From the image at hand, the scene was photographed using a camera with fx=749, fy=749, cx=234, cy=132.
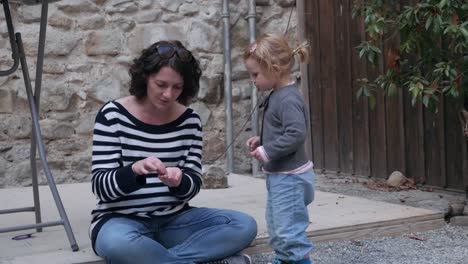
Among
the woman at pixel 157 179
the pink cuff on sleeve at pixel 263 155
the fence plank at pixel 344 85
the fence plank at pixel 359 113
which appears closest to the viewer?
the woman at pixel 157 179

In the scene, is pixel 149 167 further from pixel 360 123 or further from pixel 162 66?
pixel 360 123

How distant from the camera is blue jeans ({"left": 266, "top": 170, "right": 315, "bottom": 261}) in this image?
3.05m

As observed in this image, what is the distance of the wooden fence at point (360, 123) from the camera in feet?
16.2

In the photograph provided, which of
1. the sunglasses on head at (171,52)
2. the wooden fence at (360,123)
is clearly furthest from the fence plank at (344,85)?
the sunglasses on head at (171,52)

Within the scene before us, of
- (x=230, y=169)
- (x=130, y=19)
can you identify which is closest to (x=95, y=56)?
(x=130, y=19)

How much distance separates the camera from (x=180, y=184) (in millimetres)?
2814

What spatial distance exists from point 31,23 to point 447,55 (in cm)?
286

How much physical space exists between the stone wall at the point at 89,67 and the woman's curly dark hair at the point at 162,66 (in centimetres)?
253

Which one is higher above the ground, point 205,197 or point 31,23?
point 31,23

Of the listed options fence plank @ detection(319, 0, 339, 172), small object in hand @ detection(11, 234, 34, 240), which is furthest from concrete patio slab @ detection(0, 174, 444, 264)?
fence plank @ detection(319, 0, 339, 172)

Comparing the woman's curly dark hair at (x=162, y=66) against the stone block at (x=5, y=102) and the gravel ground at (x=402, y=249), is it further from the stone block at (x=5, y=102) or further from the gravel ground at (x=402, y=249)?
the stone block at (x=5, y=102)

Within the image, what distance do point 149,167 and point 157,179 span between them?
0.29m

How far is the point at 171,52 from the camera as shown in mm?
2857

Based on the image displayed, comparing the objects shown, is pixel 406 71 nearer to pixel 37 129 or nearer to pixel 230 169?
pixel 230 169
